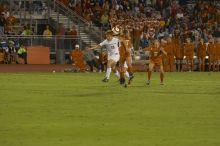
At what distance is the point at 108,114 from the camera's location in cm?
1831

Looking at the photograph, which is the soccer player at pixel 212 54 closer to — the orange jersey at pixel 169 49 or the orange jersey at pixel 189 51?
the orange jersey at pixel 189 51

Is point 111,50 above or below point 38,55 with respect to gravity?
above

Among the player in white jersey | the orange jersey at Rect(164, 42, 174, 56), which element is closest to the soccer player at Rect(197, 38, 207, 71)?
the orange jersey at Rect(164, 42, 174, 56)

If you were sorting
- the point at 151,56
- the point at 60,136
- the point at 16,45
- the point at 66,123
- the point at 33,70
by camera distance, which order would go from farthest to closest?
the point at 16,45 < the point at 33,70 < the point at 151,56 < the point at 66,123 < the point at 60,136

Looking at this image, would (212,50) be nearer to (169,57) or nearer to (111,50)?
(169,57)

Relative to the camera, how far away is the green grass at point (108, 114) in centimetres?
1430

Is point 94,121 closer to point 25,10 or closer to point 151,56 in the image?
point 151,56

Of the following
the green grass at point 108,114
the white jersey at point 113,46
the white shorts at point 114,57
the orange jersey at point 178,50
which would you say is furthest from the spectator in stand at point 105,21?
the green grass at point 108,114

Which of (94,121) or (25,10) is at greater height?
(25,10)

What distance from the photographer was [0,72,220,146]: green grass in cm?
1430

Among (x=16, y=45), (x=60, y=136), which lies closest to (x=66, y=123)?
(x=60, y=136)

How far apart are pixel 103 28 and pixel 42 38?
16.5ft

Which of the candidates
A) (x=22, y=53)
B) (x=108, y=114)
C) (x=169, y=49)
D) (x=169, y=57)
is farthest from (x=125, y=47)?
(x=22, y=53)

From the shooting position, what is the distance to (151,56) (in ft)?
96.1
